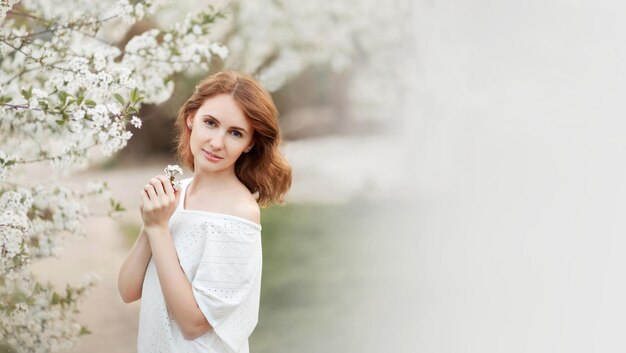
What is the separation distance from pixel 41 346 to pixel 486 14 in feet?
10.8

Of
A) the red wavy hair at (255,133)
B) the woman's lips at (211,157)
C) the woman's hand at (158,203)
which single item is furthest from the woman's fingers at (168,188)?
the red wavy hair at (255,133)

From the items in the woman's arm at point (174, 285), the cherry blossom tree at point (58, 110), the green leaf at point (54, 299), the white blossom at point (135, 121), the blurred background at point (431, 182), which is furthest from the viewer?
the blurred background at point (431, 182)

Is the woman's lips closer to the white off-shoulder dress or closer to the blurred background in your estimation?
the white off-shoulder dress

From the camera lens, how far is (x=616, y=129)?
452 cm

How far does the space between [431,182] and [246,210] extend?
11.7 feet

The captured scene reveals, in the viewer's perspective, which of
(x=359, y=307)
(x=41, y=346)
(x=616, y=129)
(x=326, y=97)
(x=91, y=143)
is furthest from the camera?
(x=326, y=97)

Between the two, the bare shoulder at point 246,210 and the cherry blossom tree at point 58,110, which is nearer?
the bare shoulder at point 246,210

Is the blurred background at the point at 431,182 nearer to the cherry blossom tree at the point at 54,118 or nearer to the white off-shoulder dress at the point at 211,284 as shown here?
the cherry blossom tree at the point at 54,118

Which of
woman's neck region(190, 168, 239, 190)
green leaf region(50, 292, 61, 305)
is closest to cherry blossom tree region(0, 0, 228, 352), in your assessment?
green leaf region(50, 292, 61, 305)

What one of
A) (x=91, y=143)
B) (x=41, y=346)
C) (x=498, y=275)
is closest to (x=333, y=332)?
(x=498, y=275)

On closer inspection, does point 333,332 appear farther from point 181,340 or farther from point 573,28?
point 181,340

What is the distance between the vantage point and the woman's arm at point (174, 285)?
160cm

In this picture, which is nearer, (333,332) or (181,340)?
(181,340)

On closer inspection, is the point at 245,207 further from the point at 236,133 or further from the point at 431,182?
the point at 431,182
